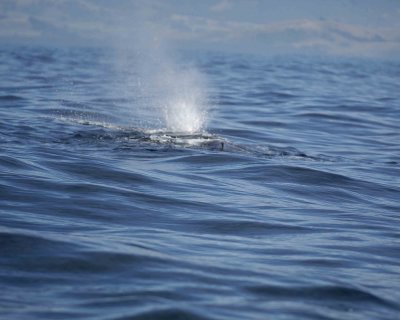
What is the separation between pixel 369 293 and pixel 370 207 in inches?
203

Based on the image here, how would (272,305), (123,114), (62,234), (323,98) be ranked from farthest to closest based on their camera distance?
(323,98) < (123,114) < (62,234) < (272,305)

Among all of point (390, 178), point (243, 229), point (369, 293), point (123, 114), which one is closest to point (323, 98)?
point (123, 114)

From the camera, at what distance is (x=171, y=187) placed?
42.4 feet

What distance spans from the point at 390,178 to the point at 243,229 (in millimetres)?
6380

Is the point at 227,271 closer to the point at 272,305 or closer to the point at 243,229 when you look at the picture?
the point at 272,305

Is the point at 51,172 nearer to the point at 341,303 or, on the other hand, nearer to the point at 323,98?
the point at 341,303

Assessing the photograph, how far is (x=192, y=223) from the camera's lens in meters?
10.3

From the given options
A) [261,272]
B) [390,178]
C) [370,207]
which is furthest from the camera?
[390,178]

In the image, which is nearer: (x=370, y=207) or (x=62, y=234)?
(x=62, y=234)

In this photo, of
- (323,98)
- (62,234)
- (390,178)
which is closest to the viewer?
(62,234)

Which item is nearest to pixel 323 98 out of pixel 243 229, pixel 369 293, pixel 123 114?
pixel 123 114

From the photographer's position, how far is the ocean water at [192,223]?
7016 mm

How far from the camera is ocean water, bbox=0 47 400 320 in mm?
7016

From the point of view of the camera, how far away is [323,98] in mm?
40281
